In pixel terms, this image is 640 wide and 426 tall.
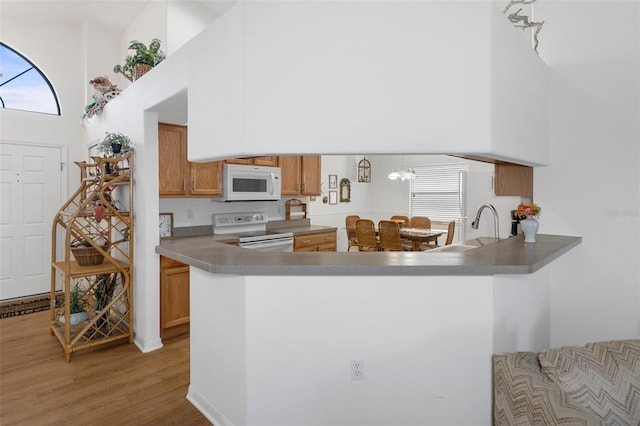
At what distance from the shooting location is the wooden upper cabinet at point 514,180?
9.84 feet

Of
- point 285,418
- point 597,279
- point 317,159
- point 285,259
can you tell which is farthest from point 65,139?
point 597,279

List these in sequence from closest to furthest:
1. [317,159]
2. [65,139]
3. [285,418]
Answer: [285,418]
[65,139]
[317,159]

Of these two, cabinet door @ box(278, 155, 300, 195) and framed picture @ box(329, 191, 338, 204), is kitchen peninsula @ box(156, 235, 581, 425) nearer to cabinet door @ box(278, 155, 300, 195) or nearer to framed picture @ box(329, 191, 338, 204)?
cabinet door @ box(278, 155, 300, 195)

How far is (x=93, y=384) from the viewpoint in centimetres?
255

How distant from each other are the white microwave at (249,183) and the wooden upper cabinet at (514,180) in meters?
2.45

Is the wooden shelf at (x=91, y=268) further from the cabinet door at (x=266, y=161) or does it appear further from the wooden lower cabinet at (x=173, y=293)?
the cabinet door at (x=266, y=161)

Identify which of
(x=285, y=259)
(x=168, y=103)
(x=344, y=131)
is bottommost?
(x=285, y=259)

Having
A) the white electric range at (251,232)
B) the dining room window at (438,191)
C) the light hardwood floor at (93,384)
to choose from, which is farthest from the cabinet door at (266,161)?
the dining room window at (438,191)

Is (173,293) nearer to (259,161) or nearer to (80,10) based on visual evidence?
(259,161)

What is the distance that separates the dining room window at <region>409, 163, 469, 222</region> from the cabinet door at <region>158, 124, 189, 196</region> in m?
5.07

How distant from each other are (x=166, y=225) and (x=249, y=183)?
100 cm

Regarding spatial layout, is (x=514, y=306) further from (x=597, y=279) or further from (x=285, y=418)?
(x=285, y=418)

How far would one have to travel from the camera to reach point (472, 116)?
1812 mm

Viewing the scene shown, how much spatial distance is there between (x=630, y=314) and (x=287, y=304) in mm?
2500
